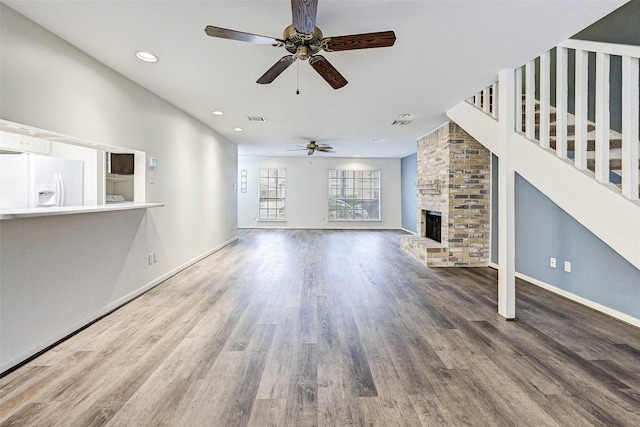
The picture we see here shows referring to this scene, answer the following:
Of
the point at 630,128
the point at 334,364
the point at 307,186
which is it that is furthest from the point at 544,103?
the point at 307,186

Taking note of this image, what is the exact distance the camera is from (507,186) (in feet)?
10.1

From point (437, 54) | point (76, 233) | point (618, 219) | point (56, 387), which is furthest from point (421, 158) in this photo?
point (56, 387)

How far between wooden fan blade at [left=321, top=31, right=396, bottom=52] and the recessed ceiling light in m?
1.78

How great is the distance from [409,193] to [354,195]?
1901mm

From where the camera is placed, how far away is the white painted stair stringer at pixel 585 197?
7.34ft

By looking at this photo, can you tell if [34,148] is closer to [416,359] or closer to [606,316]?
[416,359]

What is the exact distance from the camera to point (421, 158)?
6449 mm

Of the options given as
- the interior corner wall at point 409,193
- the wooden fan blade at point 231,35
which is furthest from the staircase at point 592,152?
the interior corner wall at point 409,193

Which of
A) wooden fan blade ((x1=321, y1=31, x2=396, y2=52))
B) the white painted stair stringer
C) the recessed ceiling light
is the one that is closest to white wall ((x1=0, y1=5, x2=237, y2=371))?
the recessed ceiling light

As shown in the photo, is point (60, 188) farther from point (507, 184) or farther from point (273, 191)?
point (273, 191)

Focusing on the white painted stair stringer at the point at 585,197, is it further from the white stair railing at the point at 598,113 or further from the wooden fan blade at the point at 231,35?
the wooden fan blade at the point at 231,35

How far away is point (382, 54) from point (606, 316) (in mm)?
3409

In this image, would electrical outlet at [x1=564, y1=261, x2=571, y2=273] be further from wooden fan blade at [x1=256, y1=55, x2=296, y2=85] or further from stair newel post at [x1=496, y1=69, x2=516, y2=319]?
wooden fan blade at [x1=256, y1=55, x2=296, y2=85]

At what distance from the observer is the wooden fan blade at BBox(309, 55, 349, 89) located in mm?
2377
